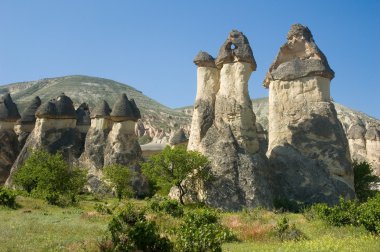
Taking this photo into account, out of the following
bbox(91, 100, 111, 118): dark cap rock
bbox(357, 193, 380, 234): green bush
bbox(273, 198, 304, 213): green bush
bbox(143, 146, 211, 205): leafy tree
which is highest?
bbox(91, 100, 111, 118): dark cap rock

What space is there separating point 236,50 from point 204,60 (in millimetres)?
2954

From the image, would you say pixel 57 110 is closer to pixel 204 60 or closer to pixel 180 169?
pixel 204 60

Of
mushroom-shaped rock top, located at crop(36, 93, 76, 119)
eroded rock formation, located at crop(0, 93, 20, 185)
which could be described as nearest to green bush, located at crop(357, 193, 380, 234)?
mushroom-shaped rock top, located at crop(36, 93, 76, 119)

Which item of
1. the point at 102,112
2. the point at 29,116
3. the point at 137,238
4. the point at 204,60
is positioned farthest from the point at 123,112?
the point at 137,238

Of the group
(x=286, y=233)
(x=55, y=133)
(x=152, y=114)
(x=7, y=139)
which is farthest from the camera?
(x=152, y=114)

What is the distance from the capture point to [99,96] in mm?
122500

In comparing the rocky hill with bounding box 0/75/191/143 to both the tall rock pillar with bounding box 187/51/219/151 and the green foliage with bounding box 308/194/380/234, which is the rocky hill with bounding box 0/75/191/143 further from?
the green foliage with bounding box 308/194/380/234

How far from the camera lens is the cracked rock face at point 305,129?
28.9 meters

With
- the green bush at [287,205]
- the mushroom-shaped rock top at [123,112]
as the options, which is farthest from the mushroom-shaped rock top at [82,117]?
the green bush at [287,205]

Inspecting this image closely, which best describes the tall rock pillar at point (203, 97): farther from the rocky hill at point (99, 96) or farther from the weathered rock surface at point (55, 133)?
the rocky hill at point (99, 96)

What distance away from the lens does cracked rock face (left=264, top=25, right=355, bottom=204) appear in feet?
94.7

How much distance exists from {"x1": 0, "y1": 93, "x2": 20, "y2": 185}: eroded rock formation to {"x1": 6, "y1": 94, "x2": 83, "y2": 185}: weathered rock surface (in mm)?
3205

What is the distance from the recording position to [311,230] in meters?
16.9

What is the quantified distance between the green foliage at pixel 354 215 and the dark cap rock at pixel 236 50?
1332 cm
